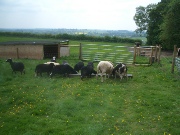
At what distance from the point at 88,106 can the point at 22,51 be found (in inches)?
589

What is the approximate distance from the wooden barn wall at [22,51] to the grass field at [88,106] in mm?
7734

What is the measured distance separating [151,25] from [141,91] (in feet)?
108

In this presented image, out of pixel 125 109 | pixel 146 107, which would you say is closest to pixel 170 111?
pixel 146 107

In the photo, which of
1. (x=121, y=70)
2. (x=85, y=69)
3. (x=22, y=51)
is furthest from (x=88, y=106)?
(x=22, y=51)

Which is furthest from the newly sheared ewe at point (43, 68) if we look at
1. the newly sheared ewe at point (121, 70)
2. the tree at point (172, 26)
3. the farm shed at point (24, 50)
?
the tree at point (172, 26)

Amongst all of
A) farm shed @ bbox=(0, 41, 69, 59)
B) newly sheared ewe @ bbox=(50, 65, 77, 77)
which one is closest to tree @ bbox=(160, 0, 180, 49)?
farm shed @ bbox=(0, 41, 69, 59)

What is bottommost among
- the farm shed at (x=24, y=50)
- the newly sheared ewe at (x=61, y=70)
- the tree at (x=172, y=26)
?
the newly sheared ewe at (x=61, y=70)

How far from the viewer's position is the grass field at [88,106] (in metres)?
7.37

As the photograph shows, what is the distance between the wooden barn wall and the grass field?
25.4 feet

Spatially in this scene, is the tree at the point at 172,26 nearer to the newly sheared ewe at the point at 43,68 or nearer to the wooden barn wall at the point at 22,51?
the wooden barn wall at the point at 22,51

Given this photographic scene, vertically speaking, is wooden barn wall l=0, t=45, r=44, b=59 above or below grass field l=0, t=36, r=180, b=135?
above

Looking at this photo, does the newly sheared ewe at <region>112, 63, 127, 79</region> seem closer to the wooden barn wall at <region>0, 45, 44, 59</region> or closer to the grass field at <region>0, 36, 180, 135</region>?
the grass field at <region>0, 36, 180, 135</region>

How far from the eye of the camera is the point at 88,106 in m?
9.22

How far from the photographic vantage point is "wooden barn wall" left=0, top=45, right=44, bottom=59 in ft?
71.3
